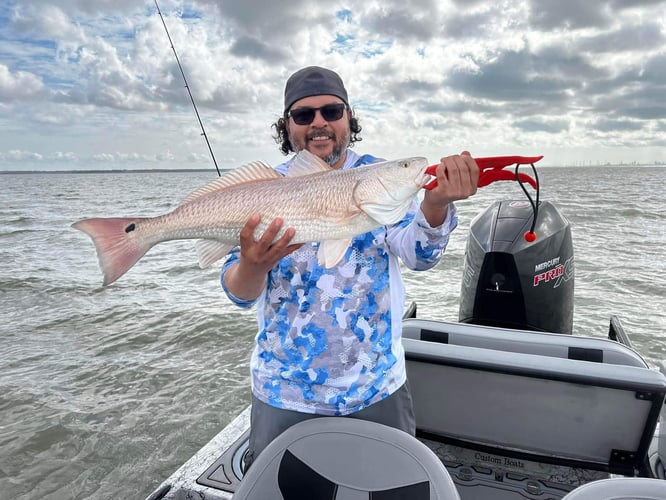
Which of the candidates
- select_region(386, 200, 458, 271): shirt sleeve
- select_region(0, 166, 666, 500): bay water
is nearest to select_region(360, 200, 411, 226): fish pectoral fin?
select_region(386, 200, 458, 271): shirt sleeve

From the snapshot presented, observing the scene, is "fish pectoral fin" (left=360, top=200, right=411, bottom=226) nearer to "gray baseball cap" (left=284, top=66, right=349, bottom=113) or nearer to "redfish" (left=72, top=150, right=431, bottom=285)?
"redfish" (left=72, top=150, right=431, bottom=285)

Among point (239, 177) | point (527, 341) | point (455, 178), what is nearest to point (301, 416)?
point (239, 177)

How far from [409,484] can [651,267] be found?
41.6 ft

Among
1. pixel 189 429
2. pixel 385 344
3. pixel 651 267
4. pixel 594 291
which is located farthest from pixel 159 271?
pixel 651 267

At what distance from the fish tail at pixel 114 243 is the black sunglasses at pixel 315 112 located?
1.02 meters

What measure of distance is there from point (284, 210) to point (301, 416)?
41.6 inches

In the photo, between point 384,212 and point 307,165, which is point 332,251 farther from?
point 307,165

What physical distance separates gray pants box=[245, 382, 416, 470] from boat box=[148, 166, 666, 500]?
0.75ft

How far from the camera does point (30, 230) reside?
20.5 metres

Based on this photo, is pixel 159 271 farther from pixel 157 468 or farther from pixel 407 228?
pixel 407 228

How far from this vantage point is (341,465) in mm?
1875

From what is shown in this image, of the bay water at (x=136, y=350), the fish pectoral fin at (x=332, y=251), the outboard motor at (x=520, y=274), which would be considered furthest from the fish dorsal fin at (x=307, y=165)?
the bay water at (x=136, y=350)

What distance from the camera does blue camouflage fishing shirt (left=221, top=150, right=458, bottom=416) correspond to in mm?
2354

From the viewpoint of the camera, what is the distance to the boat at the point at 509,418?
1.92 metres
